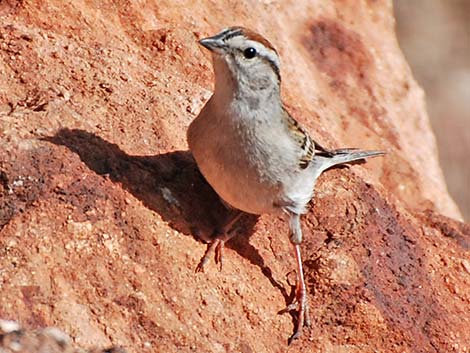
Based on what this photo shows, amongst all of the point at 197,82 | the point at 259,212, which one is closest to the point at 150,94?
the point at 197,82

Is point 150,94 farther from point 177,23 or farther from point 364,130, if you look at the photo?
point 364,130

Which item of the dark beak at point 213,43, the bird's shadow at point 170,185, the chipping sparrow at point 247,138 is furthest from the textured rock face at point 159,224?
the dark beak at point 213,43

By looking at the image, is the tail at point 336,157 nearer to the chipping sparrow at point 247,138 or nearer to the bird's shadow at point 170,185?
the chipping sparrow at point 247,138

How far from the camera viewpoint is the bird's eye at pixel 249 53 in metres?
6.79

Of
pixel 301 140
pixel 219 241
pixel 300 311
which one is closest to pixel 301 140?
pixel 301 140

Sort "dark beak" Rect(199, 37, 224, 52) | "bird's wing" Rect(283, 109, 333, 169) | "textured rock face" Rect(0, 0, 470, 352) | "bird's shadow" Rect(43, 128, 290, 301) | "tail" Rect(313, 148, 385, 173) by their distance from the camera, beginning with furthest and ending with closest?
"tail" Rect(313, 148, 385, 173) < "bird's wing" Rect(283, 109, 333, 169) < "bird's shadow" Rect(43, 128, 290, 301) < "dark beak" Rect(199, 37, 224, 52) < "textured rock face" Rect(0, 0, 470, 352)

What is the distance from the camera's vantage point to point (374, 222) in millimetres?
7996

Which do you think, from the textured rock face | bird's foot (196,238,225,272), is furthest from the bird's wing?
bird's foot (196,238,225,272)

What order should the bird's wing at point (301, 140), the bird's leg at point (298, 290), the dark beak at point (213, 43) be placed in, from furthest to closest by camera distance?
the bird's wing at point (301, 140) < the bird's leg at point (298, 290) < the dark beak at point (213, 43)

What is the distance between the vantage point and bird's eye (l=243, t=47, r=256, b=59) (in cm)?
679

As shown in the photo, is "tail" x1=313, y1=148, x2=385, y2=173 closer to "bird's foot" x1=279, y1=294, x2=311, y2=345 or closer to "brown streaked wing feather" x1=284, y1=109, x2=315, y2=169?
"brown streaked wing feather" x1=284, y1=109, x2=315, y2=169

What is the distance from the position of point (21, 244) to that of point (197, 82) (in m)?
2.91

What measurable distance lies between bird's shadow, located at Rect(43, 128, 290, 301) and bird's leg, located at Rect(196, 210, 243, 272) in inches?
2.6

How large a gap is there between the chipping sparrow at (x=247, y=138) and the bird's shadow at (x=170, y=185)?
0.70ft
